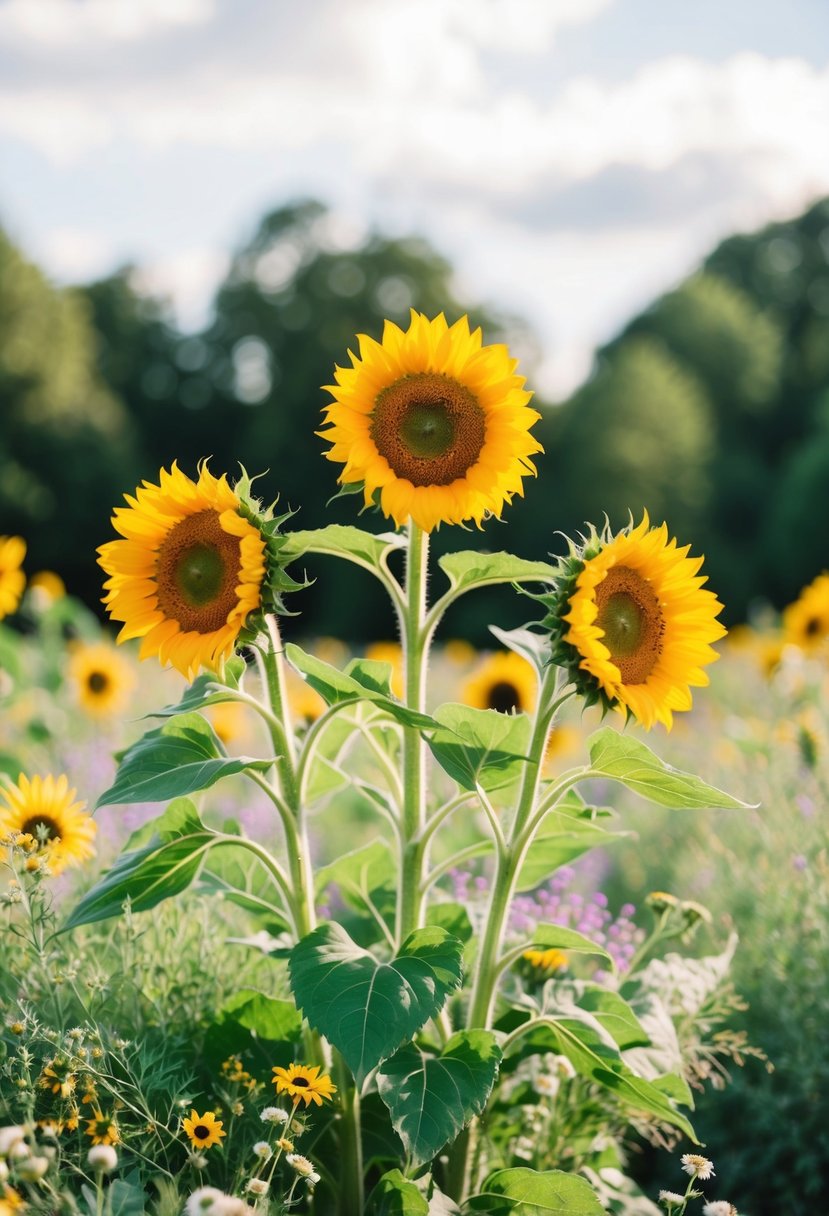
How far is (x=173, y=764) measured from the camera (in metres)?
2.28

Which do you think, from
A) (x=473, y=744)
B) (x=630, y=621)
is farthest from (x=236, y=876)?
(x=630, y=621)

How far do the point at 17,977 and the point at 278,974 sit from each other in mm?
661

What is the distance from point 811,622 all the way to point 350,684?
464cm

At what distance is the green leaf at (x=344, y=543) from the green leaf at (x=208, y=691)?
0.89 feet

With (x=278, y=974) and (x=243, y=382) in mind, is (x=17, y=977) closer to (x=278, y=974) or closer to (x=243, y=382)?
(x=278, y=974)

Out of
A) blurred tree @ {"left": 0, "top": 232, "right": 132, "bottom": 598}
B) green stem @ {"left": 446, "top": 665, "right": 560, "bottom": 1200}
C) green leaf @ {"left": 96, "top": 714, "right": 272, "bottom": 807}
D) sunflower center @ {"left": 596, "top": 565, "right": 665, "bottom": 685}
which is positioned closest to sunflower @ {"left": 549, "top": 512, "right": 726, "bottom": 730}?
sunflower center @ {"left": 596, "top": 565, "right": 665, "bottom": 685}

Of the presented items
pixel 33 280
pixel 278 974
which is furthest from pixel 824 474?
pixel 278 974

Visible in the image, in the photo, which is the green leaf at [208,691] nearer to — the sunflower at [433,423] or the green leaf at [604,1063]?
the sunflower at [433,423]

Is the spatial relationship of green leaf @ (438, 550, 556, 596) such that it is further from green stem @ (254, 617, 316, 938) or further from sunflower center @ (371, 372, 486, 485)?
green stem @ (254, 617, 316, 938)

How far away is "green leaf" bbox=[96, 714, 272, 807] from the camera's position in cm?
212

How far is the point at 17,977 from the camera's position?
103 inches

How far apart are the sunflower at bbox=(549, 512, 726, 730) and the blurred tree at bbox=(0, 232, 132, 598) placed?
22721mm

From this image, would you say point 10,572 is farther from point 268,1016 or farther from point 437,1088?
point 437,1088

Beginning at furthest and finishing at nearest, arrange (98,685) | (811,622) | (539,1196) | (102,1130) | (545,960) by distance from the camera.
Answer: (811,622)
(98,685)
(545,960)
(539,1196)
(102,1130)
